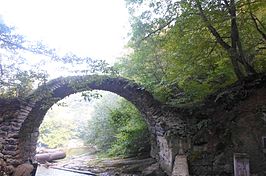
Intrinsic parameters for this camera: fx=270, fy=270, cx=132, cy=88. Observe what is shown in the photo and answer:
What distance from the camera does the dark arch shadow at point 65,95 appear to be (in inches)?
277

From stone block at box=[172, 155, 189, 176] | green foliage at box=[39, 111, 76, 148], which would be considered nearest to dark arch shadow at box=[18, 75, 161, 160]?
stone block at box=[172, 155, 189, 176]

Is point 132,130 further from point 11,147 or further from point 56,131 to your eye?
point 56,131

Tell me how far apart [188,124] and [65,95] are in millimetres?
3546

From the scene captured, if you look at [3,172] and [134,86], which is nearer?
[3,172]

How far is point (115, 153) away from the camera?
40.6 feet

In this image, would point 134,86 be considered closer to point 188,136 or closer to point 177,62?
point 177,62

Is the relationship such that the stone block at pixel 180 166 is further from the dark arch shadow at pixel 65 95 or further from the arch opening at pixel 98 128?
the arch opening at pixel 98 128

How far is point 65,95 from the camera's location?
766cm

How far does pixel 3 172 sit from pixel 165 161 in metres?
4.22

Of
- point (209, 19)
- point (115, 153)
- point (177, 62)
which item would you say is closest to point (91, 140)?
point (115, 153)

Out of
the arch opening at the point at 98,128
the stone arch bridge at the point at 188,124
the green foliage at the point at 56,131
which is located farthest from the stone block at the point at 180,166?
the green foliage at the point at 56,131

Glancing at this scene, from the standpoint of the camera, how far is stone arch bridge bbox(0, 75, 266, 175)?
678cm

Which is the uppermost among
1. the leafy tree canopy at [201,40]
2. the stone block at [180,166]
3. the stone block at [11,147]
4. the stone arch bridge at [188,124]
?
the leafy tree canopy at [201,40]

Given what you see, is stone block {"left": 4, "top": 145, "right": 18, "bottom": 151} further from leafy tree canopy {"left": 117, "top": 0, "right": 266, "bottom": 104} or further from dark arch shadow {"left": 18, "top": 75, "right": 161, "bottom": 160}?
leafy tree canopy {"left": 117, "top": 0, "right": 266, "bottom": 104}
